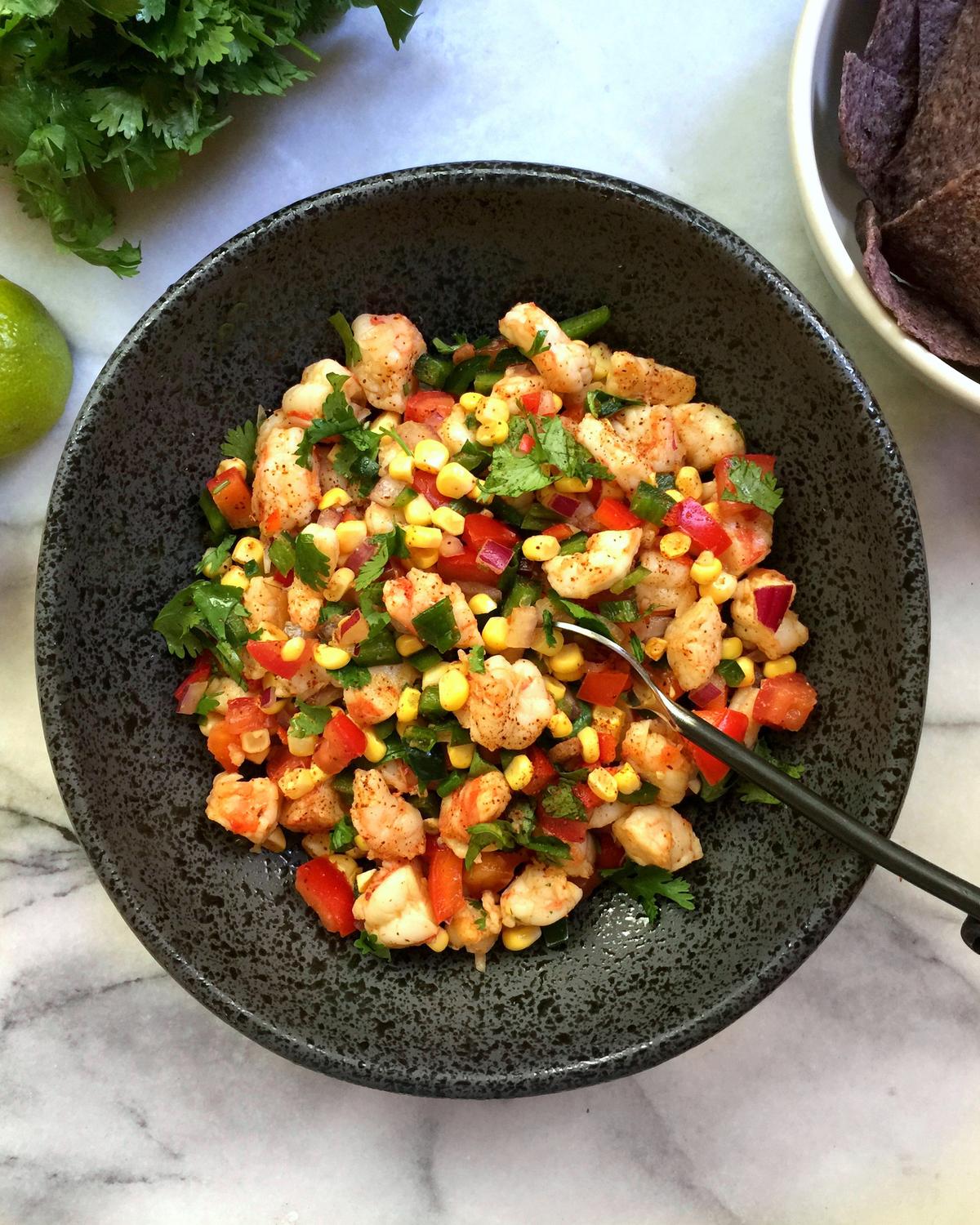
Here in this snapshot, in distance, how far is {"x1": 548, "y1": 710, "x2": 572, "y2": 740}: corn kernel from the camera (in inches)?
91.0

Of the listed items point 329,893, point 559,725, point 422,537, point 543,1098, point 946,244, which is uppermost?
point 946,244

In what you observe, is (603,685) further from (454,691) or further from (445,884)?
(445,884)

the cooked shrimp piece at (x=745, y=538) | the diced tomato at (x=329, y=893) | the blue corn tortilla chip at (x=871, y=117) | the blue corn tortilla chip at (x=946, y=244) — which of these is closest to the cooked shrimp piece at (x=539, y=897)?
the diced tomato at (x=329, y=893)

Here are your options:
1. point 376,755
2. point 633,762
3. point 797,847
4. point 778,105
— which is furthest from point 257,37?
point 797,847

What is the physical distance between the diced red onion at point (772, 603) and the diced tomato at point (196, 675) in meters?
1.29

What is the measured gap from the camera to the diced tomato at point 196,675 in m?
2.54

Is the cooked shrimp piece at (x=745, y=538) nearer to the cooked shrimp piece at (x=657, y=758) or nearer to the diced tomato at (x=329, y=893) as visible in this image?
the cooked shrimp piece at (x=657, y=758)

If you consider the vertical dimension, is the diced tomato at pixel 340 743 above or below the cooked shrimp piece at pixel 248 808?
above

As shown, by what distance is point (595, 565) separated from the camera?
7.33 feet

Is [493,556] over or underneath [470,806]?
over

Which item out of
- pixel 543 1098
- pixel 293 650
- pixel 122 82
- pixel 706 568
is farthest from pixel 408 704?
pixel 122 82

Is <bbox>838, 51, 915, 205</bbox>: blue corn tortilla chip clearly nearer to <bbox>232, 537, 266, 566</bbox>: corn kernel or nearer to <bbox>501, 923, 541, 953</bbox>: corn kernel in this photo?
<bbox>232, 537, 266, 566</bbox>: corn kernel

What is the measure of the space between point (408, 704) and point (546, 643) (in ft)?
1.08

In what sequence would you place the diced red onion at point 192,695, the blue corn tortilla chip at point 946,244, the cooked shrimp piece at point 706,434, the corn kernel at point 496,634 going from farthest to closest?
the diced red onion at point 192,695, the cooked shrimp piece at point 706,434, the corn kernel at point 496,634, the blue corn tortilla chip at point 946,244
